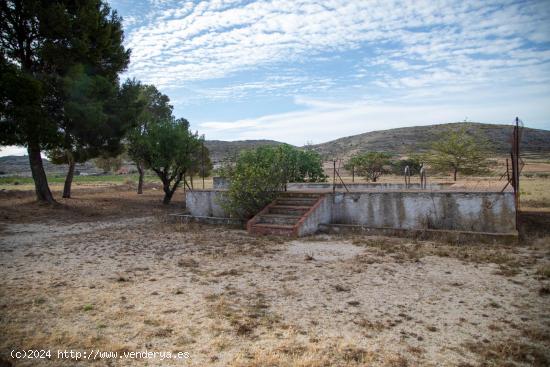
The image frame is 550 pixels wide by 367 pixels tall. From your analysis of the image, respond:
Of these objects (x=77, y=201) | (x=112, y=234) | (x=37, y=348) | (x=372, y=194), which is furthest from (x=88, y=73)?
(x=37, y=348)

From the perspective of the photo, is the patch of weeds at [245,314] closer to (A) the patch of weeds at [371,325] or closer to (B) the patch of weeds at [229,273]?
(A) the patch of weeds at [371,325]

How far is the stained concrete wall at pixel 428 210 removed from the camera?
10039mm

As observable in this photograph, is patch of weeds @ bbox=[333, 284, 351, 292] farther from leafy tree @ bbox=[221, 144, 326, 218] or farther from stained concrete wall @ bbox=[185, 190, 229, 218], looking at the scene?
stained concrete wall @ bbox=[185, 190, 229, 218]

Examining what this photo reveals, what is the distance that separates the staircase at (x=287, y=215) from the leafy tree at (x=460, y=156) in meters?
12.1

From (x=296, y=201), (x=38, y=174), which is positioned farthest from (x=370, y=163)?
(x=38, y=174)

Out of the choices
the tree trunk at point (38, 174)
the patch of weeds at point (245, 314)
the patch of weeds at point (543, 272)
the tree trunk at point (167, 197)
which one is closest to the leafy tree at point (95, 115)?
the tree trunk at point (38, 174)

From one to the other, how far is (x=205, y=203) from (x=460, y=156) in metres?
14.7

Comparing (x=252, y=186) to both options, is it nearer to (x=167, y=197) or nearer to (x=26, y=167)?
(x=167, y=197)

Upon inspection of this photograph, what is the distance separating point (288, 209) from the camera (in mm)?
12266

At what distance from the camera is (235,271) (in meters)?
7.14

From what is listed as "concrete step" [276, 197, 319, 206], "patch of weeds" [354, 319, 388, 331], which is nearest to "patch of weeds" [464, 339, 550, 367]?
"patch of weeds" [354, 319, 388, 331]

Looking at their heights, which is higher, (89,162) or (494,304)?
(89,162)

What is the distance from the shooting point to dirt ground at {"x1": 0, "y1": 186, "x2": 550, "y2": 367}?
4.00 metres

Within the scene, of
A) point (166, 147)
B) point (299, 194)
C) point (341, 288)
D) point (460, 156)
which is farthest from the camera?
point (460, 156)
